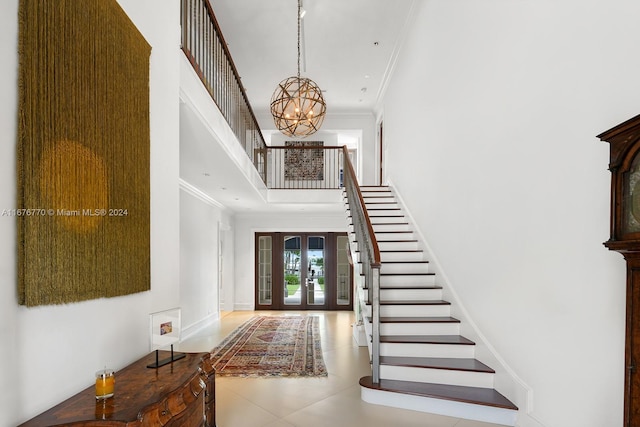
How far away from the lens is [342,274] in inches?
423

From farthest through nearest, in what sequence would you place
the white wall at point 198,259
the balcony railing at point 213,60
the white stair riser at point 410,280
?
the white wall at point 198,259
the white stair riser at point 410,280
the balcony railing at point 213,60

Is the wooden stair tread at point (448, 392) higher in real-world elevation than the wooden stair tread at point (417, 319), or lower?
lower

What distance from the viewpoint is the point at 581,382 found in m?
2.37

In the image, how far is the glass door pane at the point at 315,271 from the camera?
10.7 meters

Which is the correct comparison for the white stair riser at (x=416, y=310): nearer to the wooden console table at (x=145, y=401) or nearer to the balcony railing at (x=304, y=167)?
the wooden console table at (x=145, y=401)

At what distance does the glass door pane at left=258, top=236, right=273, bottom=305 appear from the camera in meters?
10.7

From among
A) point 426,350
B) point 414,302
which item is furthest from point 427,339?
point 414,302

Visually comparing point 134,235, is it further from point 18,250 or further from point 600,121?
point 600,121

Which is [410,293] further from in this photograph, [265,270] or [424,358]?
[265,270]

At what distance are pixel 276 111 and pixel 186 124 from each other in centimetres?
187

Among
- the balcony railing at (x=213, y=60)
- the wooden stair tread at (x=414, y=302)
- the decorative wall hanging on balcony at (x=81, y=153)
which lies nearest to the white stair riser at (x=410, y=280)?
the wooden stair tread at (x=414, y=302)

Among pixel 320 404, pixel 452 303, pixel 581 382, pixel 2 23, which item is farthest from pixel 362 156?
pixel 2 23

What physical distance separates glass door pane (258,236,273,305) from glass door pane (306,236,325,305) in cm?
109

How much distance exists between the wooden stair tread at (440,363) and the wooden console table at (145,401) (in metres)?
2.10
